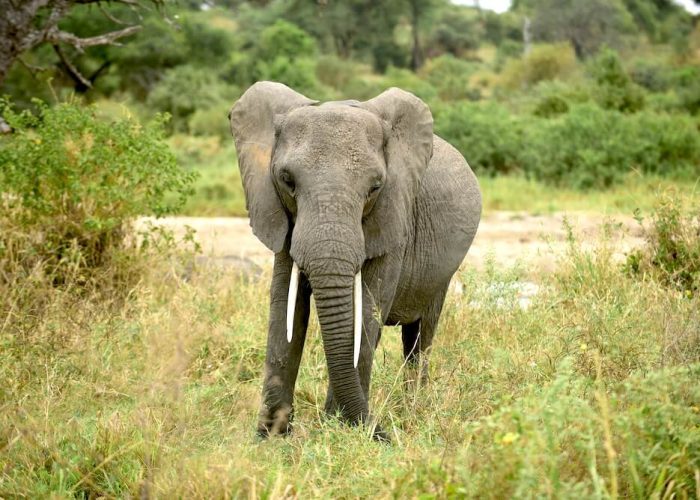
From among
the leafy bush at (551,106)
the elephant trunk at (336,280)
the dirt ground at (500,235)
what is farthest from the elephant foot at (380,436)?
the leafy bush at (551,106)

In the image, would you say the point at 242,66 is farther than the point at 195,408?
Yes

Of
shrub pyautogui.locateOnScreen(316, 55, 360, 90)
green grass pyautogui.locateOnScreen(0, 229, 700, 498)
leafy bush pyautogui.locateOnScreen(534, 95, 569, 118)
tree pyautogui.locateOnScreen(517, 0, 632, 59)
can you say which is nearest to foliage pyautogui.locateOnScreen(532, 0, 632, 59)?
tree pyautogui.locateOnScreen(517, 0, 632, 59)

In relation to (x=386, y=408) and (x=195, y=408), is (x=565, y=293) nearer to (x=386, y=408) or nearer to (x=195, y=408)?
(x=386, y=408)

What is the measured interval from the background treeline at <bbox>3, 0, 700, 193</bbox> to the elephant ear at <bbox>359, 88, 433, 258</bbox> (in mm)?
3750

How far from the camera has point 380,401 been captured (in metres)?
4.76

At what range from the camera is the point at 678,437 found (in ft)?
10.9

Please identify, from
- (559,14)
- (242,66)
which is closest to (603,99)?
(242,66)

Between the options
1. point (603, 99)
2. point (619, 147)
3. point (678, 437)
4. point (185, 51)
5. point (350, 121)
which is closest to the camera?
point (678, 437)

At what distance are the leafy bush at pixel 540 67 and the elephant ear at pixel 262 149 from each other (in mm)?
28015

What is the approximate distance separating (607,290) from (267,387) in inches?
114

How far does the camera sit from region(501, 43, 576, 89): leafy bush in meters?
31.9

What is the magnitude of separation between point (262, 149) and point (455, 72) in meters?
33.7

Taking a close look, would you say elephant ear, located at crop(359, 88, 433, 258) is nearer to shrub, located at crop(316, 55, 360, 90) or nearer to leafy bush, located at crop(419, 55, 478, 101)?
leafy bush, located at crop(419, 55, 478, 101)

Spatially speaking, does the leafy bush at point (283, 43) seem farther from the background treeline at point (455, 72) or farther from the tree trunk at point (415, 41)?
the tree trunk at point (415, 41)
